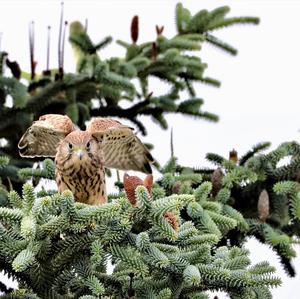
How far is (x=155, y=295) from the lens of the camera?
2387 mm

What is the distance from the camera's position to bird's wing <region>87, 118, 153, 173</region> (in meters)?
2.91

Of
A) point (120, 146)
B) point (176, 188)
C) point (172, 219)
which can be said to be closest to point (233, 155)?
point (176, 188)

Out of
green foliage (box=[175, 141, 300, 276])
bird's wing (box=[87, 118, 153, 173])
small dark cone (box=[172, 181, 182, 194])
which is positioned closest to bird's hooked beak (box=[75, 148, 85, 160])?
bird's wing (box=[87, 118, 153, 173])

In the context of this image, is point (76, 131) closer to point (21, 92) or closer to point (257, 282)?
point (257, 282)

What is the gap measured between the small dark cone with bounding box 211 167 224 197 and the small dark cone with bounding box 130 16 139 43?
127cm

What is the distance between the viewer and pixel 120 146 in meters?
3.22

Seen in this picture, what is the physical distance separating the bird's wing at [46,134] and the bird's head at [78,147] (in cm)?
12

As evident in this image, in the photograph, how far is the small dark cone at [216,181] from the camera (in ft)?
12.8

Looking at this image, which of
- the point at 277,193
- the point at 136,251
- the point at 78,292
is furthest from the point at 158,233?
the point at 277,193

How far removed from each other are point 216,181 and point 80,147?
1.25 meters

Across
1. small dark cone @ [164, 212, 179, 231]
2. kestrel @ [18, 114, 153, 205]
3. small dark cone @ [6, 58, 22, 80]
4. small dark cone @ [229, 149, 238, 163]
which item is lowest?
small dark cone @ [229, 149, 238, 163]

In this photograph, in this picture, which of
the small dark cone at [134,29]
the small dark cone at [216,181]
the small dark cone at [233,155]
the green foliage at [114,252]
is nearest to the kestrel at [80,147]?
the green foliage at [114,252]

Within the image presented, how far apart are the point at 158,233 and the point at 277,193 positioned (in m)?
1.69

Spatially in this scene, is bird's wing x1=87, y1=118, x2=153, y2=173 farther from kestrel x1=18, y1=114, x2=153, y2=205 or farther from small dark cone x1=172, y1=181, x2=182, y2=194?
small dark cone x1=172, y1=181, x2=182, y2=194
